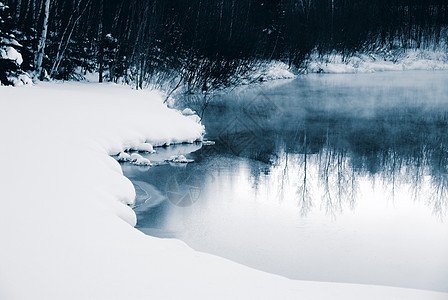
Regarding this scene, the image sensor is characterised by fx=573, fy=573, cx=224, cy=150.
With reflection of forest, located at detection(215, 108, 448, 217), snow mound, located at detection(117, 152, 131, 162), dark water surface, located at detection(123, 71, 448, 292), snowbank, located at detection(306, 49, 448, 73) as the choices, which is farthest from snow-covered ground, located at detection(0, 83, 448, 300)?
snowbank, located at detection(306, 49, 448, 73)

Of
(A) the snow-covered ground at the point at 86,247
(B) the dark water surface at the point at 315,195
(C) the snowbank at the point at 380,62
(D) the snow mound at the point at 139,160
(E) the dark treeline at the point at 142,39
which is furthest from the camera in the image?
(C) the snowbank at the point at 380,62

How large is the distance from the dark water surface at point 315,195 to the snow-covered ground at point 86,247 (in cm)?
87

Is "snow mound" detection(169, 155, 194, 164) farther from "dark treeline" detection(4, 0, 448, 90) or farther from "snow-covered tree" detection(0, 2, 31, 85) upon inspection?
"dark treeline" detection(4, 0, 448, 90)

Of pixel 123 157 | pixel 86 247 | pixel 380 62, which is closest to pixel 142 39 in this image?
pixel 123 157

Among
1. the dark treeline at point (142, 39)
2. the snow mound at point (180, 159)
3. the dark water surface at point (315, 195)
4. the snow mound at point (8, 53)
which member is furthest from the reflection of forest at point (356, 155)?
the snow mound at point (8, 53)

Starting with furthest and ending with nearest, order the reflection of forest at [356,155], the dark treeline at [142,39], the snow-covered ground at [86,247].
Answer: the dark treeline at [142,39], the reflection of forest at [356,155], the snow-covered ground at [86,247]

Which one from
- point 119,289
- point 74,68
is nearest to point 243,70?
point 74,68

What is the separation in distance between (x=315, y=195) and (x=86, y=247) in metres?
4.88

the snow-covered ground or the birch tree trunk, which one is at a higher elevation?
the birch tree trunk

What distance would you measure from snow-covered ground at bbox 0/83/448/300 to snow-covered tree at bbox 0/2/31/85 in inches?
115

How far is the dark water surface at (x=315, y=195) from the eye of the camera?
255 inches

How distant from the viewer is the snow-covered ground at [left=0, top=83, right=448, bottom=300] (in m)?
4.26

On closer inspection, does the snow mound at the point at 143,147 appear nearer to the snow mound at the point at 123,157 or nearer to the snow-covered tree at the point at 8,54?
the snow mound at the point at 123,157

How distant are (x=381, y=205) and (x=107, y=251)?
506 cm
